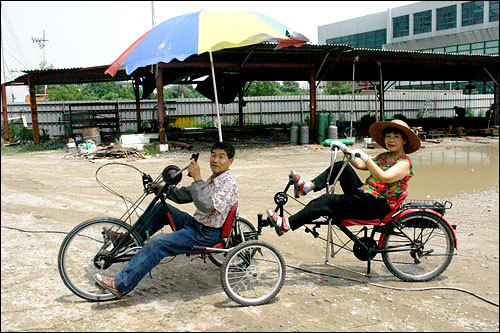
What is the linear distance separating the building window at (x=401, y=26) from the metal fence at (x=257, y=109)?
11.4 meters

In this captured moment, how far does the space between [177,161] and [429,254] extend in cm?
1007

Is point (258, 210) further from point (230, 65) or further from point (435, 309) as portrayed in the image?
point (230, 65)

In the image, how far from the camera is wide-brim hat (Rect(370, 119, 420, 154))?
4078mm

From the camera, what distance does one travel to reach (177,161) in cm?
1334

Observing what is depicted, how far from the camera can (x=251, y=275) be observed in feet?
12.5

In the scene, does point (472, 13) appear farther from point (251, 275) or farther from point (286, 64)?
point (251, 275)

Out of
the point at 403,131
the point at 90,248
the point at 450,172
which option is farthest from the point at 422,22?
the point at 90,248

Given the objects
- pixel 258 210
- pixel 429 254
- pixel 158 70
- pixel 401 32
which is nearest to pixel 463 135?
pixel 158 70

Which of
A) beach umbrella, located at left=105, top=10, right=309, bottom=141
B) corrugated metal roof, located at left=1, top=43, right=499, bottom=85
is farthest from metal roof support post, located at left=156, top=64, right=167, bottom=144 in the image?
beach umbrella, located at left=105, top=10, right=309, bottom=141

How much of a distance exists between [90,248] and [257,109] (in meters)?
24.4

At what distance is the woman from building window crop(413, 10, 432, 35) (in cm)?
3402

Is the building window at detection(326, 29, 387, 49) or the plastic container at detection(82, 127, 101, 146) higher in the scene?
the building window at detection(326, 29, 387, 49)

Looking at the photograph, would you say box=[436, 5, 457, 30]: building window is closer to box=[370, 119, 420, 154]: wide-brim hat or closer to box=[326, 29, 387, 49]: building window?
box=[326, 29, 387, 49]: building window

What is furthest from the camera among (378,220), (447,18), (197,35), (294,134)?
(447,18)
